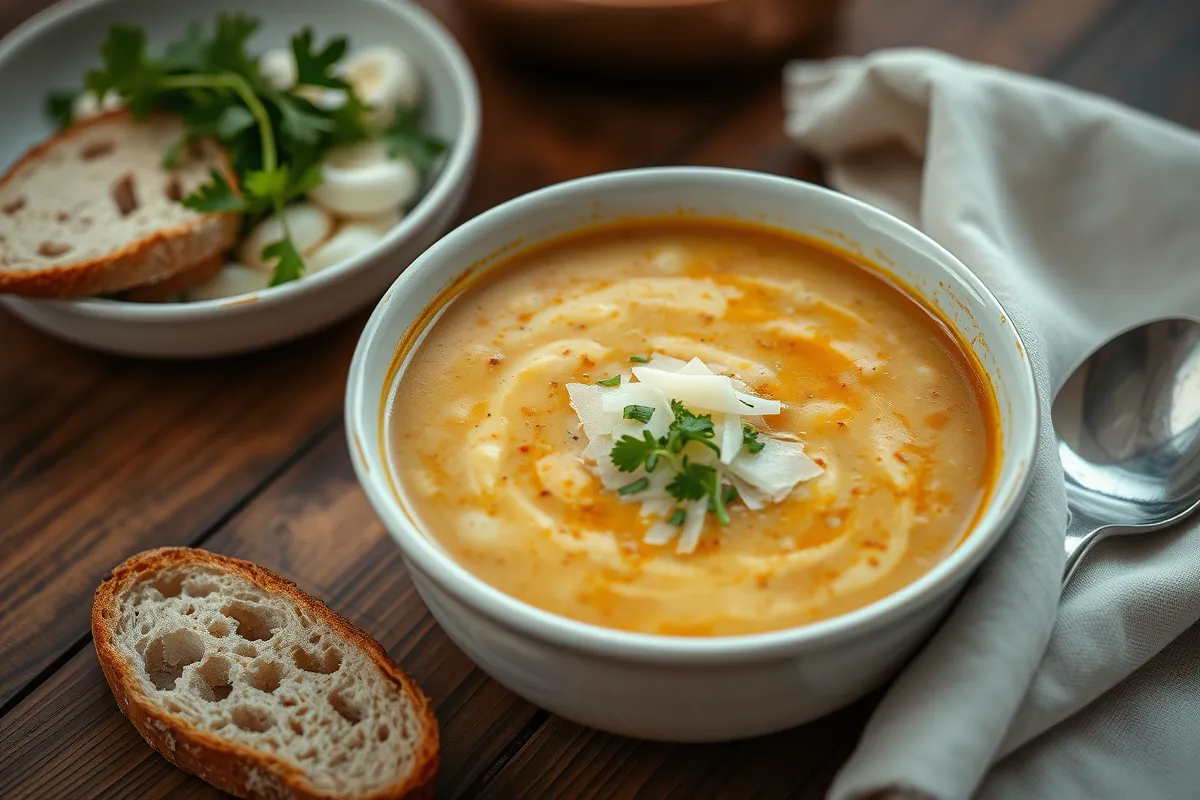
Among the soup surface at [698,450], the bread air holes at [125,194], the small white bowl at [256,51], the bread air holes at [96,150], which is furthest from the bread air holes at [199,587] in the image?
the bread air holes at [96,150]

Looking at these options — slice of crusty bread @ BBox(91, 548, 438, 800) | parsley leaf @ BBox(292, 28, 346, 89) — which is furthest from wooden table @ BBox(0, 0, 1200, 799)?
parsley leaf @ BBox(292, 28, 346, 89)

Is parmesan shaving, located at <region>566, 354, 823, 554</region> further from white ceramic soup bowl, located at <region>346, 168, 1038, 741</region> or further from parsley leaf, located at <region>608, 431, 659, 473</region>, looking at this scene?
white ceramic soup bowl, located at <region>346, 168, 1038, 741</region>

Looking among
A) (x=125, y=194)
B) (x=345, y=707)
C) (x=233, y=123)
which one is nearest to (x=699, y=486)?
(x=345, y=707)

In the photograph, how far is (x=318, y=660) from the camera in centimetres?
194

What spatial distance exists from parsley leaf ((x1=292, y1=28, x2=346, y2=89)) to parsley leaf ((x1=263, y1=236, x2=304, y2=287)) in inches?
18.5

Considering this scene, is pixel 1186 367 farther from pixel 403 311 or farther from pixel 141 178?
pixel 141 178

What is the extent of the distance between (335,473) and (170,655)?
51cm

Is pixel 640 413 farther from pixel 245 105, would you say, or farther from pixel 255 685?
pixel 245 105

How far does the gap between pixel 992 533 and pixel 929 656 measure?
260 millimetres

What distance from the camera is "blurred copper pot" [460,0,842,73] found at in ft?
9.43

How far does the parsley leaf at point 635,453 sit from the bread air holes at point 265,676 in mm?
647

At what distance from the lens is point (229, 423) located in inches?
97.2

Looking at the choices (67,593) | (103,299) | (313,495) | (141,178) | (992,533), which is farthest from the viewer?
(141,178)

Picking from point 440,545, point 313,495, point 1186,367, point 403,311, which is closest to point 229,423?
point 313,495
